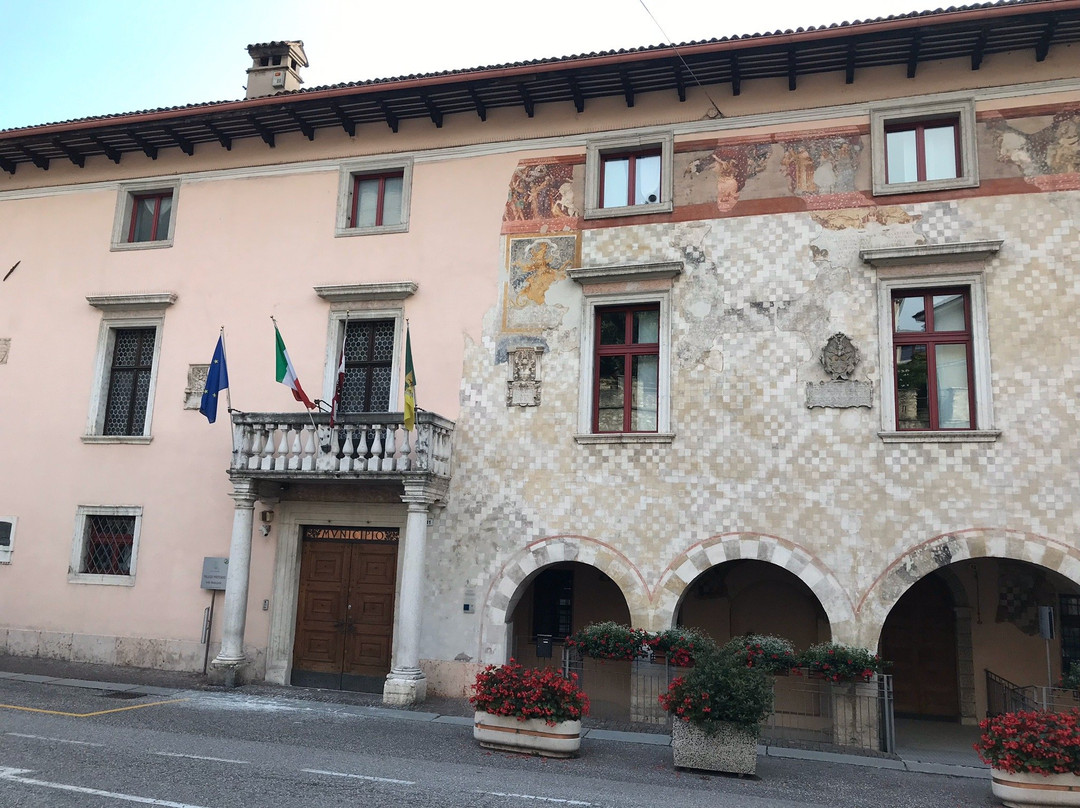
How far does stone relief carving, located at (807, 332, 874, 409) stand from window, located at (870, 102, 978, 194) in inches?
98.9

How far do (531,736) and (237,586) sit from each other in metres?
6.51

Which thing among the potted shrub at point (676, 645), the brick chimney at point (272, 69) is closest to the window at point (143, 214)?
the brick chimney at point (272, 69)

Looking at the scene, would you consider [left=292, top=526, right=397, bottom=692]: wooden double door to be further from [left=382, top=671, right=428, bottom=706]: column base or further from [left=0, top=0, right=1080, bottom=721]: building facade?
[left=382, top=671, right=428, bottom=706]: column base

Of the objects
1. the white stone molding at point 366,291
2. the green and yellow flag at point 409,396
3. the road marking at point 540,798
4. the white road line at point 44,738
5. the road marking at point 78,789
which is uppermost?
the white stone molding at point 366,291

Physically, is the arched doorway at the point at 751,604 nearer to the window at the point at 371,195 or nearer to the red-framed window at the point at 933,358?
the red-framed window at the point at 933,358

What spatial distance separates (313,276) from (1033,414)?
476 inches

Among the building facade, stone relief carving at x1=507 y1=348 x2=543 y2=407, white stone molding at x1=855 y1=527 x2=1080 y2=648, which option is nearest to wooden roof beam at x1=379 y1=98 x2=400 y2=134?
the building facade

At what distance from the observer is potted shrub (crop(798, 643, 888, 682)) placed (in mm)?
12492

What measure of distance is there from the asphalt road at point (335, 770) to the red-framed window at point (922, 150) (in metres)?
8.75

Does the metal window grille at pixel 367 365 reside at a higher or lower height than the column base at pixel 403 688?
higher

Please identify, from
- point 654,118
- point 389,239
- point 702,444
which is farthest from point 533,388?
point 654,118

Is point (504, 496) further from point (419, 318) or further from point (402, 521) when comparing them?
point (419, 318)

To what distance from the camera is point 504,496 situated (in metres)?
14.9

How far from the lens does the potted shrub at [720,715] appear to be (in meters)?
10.2
